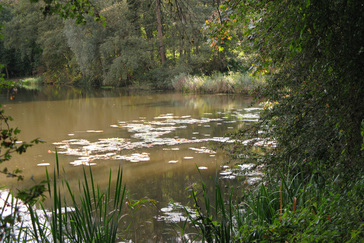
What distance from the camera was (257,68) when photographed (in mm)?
5637

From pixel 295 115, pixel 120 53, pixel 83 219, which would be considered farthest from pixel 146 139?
pixel 120 53

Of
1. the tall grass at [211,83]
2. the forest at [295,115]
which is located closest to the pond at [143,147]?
the forest at [295,115]

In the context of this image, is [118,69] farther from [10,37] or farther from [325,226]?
[325,226]

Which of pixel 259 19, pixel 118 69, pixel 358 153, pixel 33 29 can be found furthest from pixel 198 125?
pixel 33 29

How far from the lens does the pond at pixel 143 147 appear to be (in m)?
5.69

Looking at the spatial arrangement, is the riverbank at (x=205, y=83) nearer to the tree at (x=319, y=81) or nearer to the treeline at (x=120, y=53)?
the treeline at (x=120, y=53)

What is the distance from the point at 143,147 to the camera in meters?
9.29

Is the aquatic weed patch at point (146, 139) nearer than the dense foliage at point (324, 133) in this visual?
No

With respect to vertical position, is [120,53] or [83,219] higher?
[120,53]

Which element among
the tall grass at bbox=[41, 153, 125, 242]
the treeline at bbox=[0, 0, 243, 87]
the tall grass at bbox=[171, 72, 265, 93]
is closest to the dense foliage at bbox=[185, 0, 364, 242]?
the tall grass at bbox=[41, 153, 125, 242]

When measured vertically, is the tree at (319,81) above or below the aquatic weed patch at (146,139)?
above

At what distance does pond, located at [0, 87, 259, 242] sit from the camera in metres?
5.69

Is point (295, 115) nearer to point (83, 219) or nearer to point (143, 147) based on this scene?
point (83, 219)

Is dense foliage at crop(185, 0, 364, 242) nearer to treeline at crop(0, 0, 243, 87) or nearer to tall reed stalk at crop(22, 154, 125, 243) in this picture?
tall reed stalk at crop(22, 154, 125, 243)
